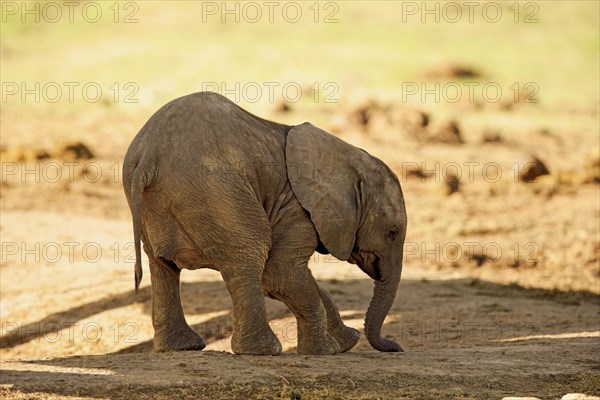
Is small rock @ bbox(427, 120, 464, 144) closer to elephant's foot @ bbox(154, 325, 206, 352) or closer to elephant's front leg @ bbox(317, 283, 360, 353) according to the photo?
elephant's front leg @ bbox(317, 283, 360, 353)

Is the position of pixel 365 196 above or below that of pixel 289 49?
below

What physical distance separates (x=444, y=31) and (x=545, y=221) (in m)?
24.3

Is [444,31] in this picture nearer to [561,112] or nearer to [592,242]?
[561,112]

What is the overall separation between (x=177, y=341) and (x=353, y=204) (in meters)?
1.79

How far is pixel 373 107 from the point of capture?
27.1 metres

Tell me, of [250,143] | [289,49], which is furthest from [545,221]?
[289,49]

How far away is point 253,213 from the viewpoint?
28.3 ft

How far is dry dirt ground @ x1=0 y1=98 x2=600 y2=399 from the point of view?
26.1 ft

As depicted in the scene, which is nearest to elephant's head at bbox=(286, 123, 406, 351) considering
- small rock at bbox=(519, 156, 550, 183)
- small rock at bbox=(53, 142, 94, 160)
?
small rock at bbox=(519, 156, 550, 183)

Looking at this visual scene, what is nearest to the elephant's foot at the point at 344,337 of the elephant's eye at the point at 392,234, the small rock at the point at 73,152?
the elephant's eye at the point at 392,234

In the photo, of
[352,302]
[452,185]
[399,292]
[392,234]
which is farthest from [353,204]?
[452,185]

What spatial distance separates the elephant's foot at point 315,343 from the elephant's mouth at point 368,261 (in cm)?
74

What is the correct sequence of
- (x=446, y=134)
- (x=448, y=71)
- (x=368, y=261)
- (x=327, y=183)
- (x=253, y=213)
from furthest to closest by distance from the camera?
(x=448, y=71)
(x=446, y=134)
(x=368, y=261)
(x=327, y=183)
(x=253, y=213)

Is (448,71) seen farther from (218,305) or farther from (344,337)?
(344,337)
